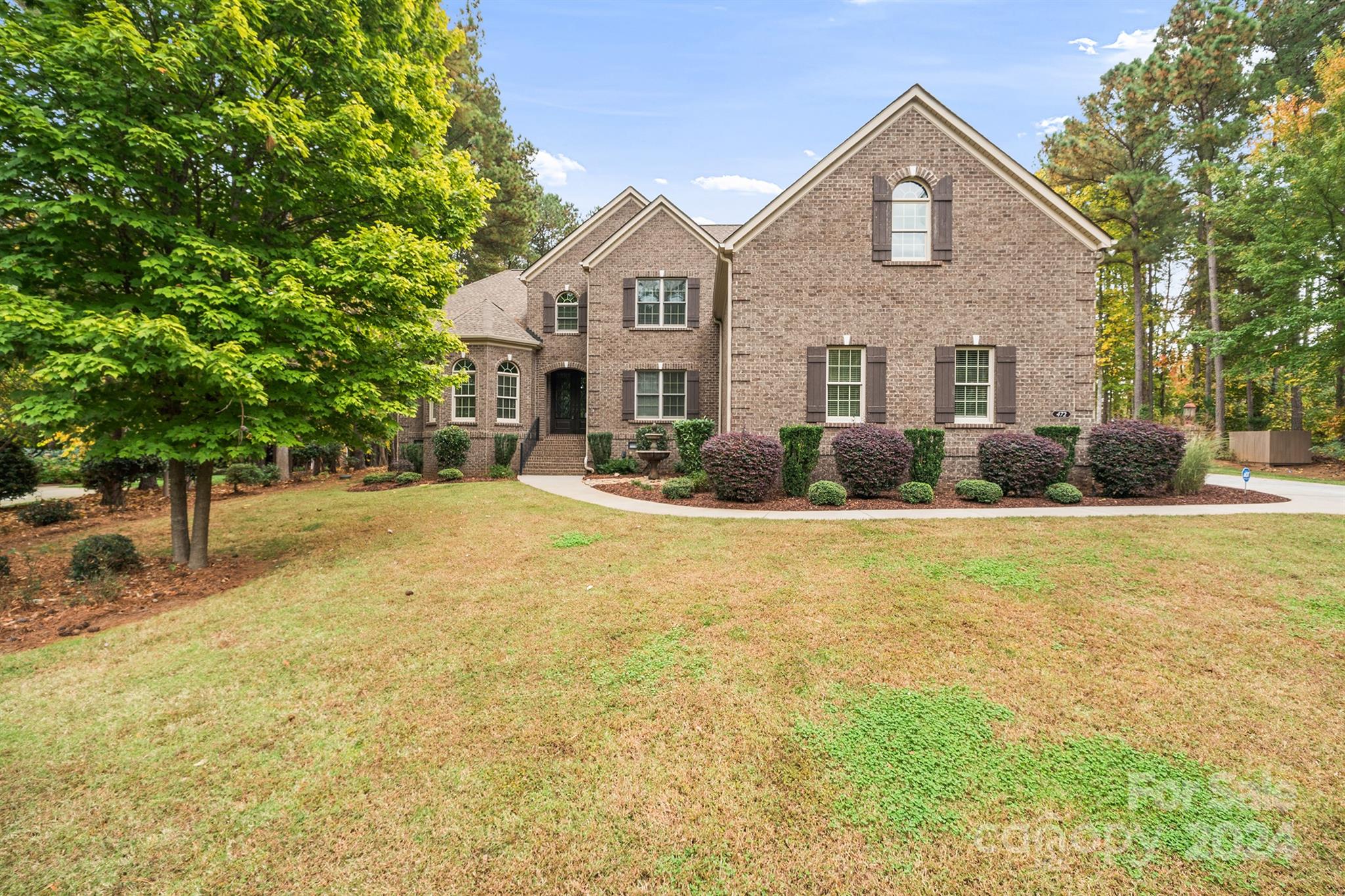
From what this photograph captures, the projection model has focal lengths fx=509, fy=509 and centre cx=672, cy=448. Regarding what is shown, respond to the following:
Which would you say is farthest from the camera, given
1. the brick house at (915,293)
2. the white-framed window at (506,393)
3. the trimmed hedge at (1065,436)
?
the white-framed window at (506,393)

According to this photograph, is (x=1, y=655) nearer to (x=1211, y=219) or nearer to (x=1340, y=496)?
(x=1340, y=496)

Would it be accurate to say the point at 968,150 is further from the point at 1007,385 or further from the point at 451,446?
the point at 451,446

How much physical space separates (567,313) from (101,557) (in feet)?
46.0

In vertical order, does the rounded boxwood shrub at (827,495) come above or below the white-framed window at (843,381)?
below

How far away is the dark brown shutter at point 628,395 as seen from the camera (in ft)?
55.6

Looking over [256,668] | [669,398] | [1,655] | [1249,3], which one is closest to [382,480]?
[669,398]

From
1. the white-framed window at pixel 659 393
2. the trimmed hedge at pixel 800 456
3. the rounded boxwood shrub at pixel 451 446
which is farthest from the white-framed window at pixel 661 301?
the trimmed hedge at pixel 800 456

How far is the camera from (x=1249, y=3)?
2042 cm

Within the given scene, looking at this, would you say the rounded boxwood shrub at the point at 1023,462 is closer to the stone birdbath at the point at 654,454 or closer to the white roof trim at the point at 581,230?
the stone birdbath at the point at 654,454

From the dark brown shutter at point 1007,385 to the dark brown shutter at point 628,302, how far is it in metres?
10.6

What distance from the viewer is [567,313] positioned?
1853 cm

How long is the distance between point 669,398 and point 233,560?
39.4 ft

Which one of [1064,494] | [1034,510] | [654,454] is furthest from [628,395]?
[1064,494]

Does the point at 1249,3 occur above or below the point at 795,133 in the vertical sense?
above
